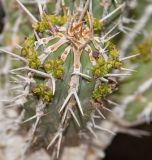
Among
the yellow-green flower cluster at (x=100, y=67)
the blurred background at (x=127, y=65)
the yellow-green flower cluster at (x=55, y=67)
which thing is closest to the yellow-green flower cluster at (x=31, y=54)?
the yellow-green flower cluster at (x=55, y=67)

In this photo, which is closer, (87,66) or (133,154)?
(87,66)

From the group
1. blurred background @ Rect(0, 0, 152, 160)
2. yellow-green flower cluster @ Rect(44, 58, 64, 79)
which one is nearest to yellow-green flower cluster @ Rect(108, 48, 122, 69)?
yellow-green flower cluster @ Rect(44, 58, 64, 79)

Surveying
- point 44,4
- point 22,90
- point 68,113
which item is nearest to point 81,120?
point 68,113

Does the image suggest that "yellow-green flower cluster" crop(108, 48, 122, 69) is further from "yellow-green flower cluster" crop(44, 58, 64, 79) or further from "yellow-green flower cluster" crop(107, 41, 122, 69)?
"yellow-green flower cluster" crop(44, 58, 64, 79)

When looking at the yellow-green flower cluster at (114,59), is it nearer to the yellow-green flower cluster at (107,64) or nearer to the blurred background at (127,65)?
the yellow-green flower cluster at (107,64)

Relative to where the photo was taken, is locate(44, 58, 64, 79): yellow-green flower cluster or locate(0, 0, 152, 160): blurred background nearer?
locate(44, 58, 64, 79): yellow-green flower cluster

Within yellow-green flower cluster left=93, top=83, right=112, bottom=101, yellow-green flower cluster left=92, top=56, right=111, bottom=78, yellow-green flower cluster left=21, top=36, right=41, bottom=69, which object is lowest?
yellow-green flower cluster left=93, top=83, right=112, bottom=101

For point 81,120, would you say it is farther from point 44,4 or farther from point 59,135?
point 44,4
